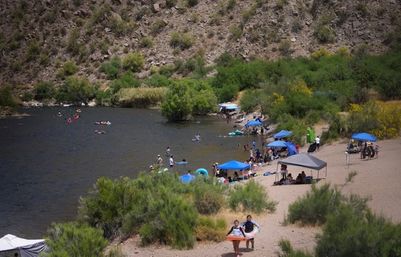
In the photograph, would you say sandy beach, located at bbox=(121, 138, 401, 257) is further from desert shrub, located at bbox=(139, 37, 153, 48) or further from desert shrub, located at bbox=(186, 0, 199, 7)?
desert shrub, located at bbox=(186, 0, 199, 7)

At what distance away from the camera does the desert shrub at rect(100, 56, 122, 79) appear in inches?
4279

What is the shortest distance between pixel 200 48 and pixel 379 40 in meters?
30.1

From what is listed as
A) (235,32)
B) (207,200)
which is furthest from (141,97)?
(207,200)

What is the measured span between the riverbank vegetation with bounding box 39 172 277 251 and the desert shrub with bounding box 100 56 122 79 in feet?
266

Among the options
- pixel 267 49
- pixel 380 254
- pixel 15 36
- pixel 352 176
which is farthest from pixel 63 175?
pixel 15 36

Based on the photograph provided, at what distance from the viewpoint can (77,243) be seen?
62.7ft

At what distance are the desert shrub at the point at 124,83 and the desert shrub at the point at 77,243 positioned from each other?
80592 mm

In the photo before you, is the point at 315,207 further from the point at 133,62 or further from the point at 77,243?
the point at 133,62

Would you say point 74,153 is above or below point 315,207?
below

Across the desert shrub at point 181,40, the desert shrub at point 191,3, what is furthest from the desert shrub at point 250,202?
the desert shrub at point 191,3

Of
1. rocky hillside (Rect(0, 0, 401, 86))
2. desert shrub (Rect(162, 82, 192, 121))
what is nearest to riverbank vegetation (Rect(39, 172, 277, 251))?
desert shrub (Rect(162, 82, 192, 121))

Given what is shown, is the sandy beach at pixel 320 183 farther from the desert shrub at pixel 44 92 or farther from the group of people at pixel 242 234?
the desert shrub at pixel 44 92

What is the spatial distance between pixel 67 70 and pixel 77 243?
9695cm

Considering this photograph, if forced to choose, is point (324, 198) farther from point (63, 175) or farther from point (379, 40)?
point (379, 40)
